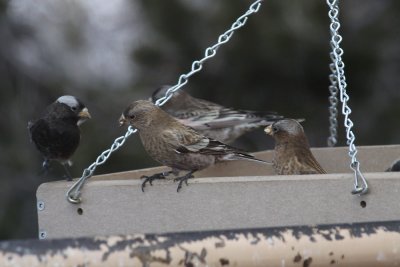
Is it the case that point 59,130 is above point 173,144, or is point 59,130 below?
above

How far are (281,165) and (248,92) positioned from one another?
2.27m

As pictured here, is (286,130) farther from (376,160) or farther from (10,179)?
(10,179)

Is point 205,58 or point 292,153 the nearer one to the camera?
point 205,58

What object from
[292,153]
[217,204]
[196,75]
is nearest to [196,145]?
[292,153]

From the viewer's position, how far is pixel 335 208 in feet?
8.05

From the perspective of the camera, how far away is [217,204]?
2578 millimetres

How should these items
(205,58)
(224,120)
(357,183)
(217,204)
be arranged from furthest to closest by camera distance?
(224,120)
(205,58)
(217,204)
(357,183)

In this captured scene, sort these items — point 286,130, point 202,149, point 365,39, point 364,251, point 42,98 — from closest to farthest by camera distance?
point 364,251, point 202,149, point 286,130, point 365,39, point 42,98

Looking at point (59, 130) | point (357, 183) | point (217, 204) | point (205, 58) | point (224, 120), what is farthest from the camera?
point (224, 120)

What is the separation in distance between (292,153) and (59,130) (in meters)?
0.94

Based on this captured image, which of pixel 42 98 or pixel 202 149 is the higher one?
pixel 42 98

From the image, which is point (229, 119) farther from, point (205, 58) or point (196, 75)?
point (205, 58)

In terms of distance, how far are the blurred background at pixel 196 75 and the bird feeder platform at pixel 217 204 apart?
2545mm

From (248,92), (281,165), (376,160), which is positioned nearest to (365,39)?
(248,92)
